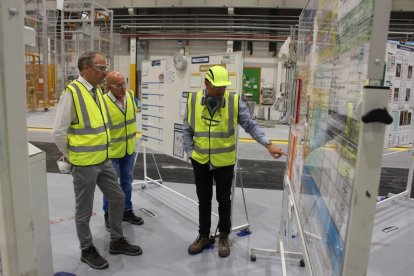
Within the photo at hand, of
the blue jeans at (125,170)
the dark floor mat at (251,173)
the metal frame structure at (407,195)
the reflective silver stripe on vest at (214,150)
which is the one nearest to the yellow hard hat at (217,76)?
the reflective silver stripe on vest at (214,150)

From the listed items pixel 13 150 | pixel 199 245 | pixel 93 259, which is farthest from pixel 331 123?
pixel 93 259

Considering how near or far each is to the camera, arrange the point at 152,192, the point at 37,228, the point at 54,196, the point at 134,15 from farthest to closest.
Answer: the point at 134,15, the point at 152,192, the point at 54,196, the point at 37,228

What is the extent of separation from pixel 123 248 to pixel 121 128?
1082 mm

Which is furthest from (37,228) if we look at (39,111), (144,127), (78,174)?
(39,111)

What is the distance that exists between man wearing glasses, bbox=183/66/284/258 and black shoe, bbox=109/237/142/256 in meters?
0.45

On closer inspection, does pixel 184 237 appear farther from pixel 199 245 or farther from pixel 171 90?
pixel 171 90

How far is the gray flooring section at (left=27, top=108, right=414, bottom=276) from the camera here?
2697 millimetres

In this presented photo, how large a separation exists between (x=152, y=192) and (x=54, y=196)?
1.17 metres

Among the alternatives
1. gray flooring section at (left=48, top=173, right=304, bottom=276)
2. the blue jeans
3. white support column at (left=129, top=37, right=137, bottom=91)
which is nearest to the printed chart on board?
gray flooring section at (left=48, top=173, right=304, bottom=276)

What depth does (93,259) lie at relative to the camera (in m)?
2.65

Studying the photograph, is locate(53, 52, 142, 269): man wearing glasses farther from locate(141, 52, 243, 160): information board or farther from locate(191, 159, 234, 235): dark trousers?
locate(141, 52, 243, 160): information board

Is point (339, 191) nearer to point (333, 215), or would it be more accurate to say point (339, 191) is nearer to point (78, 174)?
point (333, 215)

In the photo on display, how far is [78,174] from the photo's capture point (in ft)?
8.13

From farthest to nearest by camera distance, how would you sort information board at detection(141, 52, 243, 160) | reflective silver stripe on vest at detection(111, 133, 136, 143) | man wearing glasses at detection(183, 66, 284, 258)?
1. reflective silver stripe on vest at detection(111, 133, 136, 143)
2. information board at detection(141, 52, 243, 160)
3. man wearing glasses at detection(183, 66, 284, 258)
